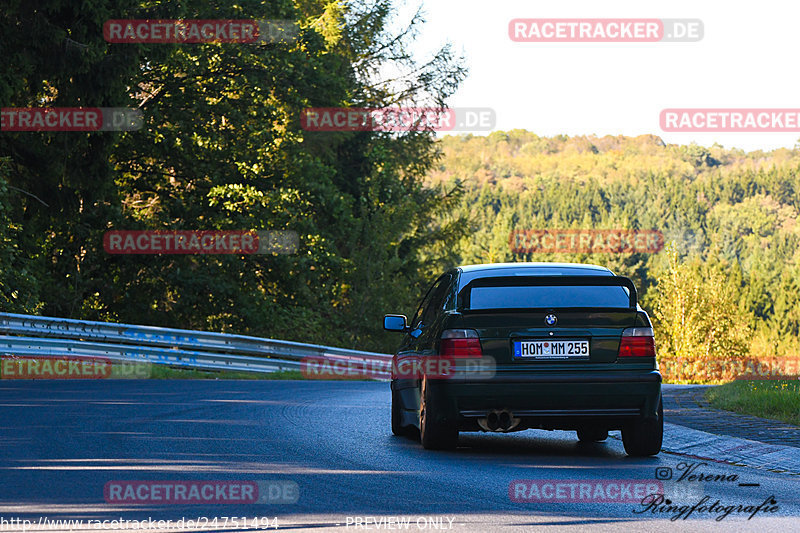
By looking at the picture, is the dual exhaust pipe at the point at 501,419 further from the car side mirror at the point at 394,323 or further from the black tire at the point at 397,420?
the car side mirror at the point at 394,323

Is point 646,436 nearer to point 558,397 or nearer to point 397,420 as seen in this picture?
point 558,397

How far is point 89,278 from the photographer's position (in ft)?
105

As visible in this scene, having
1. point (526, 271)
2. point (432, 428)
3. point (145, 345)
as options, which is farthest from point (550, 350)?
point (145, 345)

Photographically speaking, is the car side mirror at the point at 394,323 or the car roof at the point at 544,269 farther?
the car side mirror at the point at 394,323

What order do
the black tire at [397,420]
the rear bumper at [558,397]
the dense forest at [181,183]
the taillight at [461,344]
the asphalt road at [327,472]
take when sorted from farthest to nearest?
the dense forest at [181,183] → the black tire at [397,420] → the taillight at [461,344] → the rear bumper at [558,397] → the asphalt road at [327,472]

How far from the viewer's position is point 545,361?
9.09 metres

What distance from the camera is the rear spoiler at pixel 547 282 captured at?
9516 mm

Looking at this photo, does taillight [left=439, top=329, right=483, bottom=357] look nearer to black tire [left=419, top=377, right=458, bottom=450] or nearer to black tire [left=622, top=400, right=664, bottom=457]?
black tire [left=419, top=377, right=458, bottom=450]

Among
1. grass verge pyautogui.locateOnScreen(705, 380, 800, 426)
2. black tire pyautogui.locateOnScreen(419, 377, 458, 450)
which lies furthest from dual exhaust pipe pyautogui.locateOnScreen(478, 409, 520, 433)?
grass verge pyautogui.locateOnScreen(705, 380, 800, 426)

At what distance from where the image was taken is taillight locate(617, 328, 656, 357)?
918 cm

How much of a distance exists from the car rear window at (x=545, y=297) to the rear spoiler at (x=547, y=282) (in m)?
0.03

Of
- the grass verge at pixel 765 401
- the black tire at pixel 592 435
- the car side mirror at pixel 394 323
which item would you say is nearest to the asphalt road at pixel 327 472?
the black tire at pixel 592 435

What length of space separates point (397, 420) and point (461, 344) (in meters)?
2.01

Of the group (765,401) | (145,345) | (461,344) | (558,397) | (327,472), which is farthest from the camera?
(145,345)
